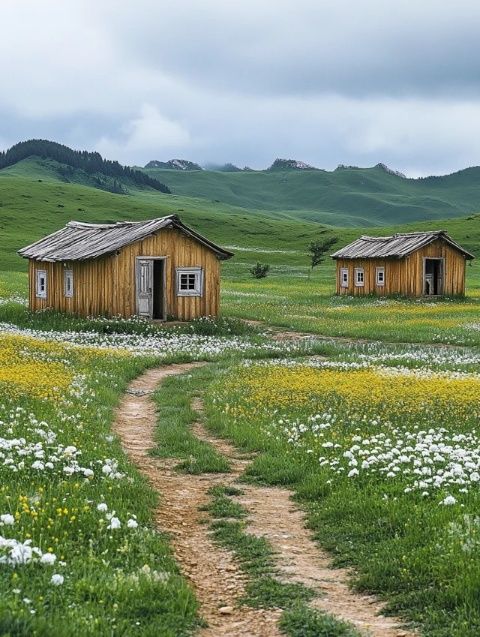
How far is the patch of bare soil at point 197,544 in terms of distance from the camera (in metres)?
7.75

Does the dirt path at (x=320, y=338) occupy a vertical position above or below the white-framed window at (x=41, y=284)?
below

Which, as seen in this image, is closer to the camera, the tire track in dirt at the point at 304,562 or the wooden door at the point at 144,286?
the tire track in dirt at the point at 304,562

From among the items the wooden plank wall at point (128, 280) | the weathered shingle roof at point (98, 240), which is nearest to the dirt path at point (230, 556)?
the wooden plank wall at point (128, 280)

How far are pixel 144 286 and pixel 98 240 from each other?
4.43 metres

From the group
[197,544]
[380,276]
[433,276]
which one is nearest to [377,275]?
[380,276]

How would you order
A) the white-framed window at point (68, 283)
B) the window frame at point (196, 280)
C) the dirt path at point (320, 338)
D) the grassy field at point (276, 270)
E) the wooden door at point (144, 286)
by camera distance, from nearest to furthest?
the dirt path at point (320, 338) < the wooden door at point (144, 286) < the grassy field at point (276, 270) < the window frame at point (196, 280) < the white-framed window at point (68, 283)

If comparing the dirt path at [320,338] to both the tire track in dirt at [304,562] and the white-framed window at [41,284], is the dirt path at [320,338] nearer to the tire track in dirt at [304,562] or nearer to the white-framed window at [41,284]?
the white-framed window at [41,284]

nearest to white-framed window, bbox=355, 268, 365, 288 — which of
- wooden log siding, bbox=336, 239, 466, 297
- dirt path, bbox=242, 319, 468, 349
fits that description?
wooden log siding, bbox=336, 239, 466, 297

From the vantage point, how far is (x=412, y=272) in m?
65.8

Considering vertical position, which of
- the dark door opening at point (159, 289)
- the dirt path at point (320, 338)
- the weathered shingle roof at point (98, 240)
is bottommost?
the dirt path at point (320, 338)

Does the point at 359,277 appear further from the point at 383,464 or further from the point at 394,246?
the point at 383,464

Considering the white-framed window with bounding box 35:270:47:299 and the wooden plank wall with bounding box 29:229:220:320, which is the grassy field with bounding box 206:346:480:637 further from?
the white-framed window with bounding box 35:270:47:299

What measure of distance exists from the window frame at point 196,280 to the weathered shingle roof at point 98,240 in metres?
1.61

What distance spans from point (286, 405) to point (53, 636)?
1318 cm
